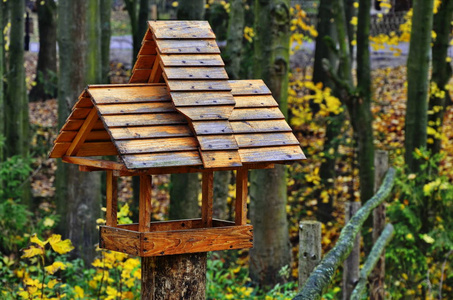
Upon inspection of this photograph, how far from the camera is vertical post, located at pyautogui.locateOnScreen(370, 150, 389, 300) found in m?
7.59

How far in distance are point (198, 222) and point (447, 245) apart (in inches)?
222

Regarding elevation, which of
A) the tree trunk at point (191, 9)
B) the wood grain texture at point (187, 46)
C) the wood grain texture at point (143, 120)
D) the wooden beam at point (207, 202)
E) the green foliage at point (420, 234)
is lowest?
the green foliage at point (420, 234)

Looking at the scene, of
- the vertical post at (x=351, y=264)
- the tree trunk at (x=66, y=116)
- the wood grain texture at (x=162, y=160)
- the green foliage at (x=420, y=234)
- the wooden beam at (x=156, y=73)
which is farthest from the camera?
the green foliage at (x=420, y=234)

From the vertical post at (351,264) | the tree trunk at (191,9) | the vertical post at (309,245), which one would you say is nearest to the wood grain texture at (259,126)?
the vertical post at (309,245)

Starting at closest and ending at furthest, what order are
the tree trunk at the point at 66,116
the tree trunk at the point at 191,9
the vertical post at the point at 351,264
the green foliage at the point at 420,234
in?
the vertical post at the point at 351,264 → the tree trunk at the point at 66,116 → the tree trunk at the point at 191,9 → the green foliage at the point at 420,234

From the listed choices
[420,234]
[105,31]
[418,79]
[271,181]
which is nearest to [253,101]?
[271,181]

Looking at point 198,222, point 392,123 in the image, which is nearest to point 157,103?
point 198,222

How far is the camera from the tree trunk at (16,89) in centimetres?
1189

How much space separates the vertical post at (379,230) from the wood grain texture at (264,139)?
476cm

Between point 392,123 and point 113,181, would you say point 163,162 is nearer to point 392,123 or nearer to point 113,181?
point 113,181

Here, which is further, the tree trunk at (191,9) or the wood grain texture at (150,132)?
the tree trunk at (191,9)

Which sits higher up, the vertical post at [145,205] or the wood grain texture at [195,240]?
the vertical post at [145,205]

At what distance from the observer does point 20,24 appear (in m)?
12.0

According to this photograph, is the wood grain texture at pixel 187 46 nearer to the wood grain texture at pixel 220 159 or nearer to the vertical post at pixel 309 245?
the wood grain texture at pixel 220 159
